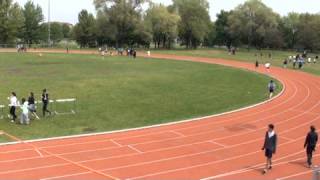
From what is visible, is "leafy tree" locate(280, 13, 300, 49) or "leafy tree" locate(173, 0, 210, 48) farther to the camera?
"leafy tree" locate(280, 13, 300, 49)

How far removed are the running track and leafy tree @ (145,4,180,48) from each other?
69.5 m

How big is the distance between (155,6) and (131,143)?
8095cm

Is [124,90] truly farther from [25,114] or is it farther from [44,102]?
[25,114]

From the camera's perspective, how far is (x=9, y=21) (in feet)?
318

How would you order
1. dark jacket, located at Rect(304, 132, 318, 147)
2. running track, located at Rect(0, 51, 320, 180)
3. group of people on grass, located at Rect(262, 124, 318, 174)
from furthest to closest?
dark jacket, located at Rect(304, 132, 318, 147)
running track, located at Rect(0, 51, 320, 180)
group of people on grass, located at Rect(262, 124, 318, 174)

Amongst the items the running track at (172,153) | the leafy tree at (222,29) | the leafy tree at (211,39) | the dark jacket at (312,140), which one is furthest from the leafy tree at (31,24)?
the dark jacket at (312,140)

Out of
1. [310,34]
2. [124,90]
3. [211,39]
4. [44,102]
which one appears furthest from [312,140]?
[211,39]

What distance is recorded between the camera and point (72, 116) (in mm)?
26922

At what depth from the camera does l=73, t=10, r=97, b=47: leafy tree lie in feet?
355

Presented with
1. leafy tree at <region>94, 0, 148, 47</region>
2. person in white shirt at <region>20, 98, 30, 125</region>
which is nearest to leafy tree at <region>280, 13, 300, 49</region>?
leafy tree at <region>94, 0, 148, 47</region>

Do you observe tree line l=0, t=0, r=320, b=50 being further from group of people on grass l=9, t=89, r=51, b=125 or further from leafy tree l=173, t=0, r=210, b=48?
group of people on grass l=9, t=89, r=51, b=125

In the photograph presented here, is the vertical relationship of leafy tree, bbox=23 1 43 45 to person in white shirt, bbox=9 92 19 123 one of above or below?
above

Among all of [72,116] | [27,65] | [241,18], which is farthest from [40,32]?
[72,116]

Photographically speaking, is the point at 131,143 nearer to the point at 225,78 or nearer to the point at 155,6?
the point at 225,78
